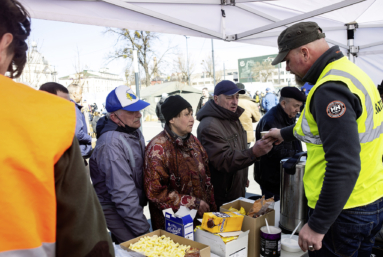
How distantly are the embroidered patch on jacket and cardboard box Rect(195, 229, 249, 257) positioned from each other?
90cm

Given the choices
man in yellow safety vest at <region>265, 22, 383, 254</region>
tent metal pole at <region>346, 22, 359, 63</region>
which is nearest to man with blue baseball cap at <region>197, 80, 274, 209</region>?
man in yellow safety vest at <region>265, 22, 383, 254</region>

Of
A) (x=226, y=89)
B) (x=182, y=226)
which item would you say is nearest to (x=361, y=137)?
(x=182, y=226)

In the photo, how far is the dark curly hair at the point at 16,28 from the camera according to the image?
0.70 metres

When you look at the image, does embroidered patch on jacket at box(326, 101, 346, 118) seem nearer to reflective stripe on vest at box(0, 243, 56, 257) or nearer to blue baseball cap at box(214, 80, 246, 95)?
reflective stripe on vest at box(0, 243, 56, 257)

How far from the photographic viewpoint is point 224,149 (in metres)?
2.87

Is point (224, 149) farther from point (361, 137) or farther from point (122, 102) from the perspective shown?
point (361, 137)

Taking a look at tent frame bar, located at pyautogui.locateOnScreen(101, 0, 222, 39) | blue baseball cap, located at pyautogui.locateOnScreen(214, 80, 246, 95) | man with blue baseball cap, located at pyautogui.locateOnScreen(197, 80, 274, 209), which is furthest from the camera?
blue baseball cap, located at pyautogui.locateOnScreen(214, 80, 246, 95)

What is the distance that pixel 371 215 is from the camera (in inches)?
59.9

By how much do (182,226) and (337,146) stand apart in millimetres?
982

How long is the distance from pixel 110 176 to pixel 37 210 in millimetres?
1596

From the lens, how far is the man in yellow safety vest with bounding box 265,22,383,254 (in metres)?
1.35

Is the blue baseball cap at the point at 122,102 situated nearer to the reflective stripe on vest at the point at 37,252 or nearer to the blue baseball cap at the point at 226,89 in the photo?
the blue baseball cap at the point at 226,89

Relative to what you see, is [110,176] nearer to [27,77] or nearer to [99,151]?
[99,151]

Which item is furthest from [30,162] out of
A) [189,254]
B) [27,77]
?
[27,77]
